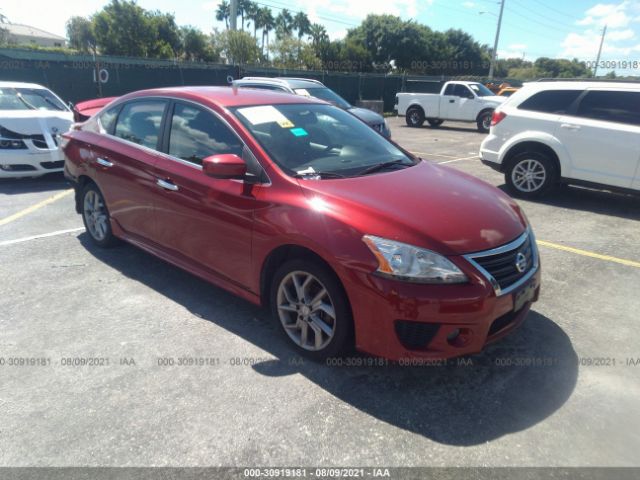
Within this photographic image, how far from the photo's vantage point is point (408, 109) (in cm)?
2008

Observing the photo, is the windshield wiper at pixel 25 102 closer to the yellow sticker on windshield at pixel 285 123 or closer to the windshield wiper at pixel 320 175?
the yellow sticker on windshield at pixel 285 123

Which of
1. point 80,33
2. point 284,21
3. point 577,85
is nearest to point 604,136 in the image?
point 577,85

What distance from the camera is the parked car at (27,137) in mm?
7449

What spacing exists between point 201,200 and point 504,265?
2.17 metres

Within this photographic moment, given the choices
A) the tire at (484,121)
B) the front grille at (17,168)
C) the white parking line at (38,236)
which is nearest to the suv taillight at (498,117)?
the white parking line at (38,236)

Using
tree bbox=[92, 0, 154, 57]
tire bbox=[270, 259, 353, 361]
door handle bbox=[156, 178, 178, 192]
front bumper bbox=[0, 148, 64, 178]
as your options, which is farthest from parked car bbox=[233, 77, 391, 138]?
tree bbox=[92, 0, 154, 57]

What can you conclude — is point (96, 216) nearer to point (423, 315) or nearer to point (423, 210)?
point (423, 210)

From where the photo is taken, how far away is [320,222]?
9.16 ft

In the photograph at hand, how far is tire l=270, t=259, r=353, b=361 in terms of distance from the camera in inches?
110

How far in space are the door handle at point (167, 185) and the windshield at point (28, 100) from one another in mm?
6165

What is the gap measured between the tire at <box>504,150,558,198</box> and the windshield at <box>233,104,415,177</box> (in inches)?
158

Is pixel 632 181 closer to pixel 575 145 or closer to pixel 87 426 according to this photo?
pixel 575 145

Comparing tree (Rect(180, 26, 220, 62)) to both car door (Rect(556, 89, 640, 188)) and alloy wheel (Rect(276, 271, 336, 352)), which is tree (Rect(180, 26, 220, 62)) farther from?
alloy wheel (Rect(276, 271, 336, 352))

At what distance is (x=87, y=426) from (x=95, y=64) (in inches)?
615
